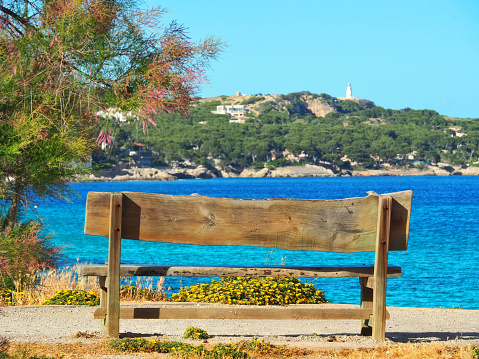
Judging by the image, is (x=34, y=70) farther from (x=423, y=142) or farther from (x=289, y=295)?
(x=423, y=142)

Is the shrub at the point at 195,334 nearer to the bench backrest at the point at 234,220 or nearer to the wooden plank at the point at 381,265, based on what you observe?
the bench backrest at the point at 234,220

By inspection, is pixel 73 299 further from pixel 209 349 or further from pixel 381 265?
pixel 381 265

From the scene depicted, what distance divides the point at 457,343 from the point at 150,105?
14.2 feet

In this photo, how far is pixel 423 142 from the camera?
15738 cm

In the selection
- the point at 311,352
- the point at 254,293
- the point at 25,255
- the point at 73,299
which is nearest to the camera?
the point at 311,352

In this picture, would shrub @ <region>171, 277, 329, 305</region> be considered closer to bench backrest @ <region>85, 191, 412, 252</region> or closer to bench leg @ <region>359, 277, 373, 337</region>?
bench leg @ <region>359, 277, 373, 337</region>

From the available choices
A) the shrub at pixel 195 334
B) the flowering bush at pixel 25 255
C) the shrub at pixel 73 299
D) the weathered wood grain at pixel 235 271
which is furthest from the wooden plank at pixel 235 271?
the flowering bush at pixel 25 255

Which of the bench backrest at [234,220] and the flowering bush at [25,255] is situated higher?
the bench backrest at [234,220]

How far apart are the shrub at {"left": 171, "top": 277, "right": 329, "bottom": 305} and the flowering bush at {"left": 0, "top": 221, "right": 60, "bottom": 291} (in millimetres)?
2210

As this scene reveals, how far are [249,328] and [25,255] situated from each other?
13.3 ft

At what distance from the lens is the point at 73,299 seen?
342 inches

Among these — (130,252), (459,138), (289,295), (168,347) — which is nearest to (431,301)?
(289,295)

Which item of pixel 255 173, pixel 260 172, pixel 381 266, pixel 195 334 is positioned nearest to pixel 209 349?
pixel 195 334

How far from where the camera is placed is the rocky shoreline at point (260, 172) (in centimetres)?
12988
